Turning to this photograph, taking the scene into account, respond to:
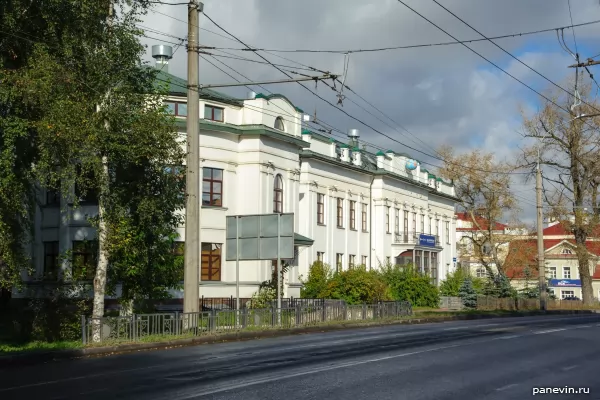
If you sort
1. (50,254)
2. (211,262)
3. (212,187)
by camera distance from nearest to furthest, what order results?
(50,254), (211,262), (212,187)

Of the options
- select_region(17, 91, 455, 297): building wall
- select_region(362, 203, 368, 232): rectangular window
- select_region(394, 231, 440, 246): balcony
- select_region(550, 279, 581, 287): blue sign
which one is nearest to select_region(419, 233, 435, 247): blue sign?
select_region(394, 231, 440, 246): balcony

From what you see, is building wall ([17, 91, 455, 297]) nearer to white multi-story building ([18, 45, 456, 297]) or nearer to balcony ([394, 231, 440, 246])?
white multi-story building ([18, 45, 456, 297])

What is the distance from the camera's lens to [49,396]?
12.0 metres

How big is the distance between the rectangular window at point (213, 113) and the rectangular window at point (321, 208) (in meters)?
12.7

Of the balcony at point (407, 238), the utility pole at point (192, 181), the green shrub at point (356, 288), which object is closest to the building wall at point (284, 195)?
the balcony at point (407, 238)

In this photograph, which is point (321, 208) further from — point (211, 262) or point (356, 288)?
point (356, 288)

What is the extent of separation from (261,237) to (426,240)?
38.7 metres

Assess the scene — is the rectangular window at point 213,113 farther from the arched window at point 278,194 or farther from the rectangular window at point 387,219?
the rectangular window at point 387,219

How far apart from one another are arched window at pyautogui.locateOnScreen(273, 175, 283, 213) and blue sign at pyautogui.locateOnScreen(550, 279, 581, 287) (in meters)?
76.0

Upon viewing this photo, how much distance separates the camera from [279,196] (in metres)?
46.2

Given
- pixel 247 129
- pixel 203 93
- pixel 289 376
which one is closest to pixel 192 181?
pixel 289 376

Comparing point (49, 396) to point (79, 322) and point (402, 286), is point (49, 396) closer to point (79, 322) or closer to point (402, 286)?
point (79, 322)

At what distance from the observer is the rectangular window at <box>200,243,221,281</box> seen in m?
41.5

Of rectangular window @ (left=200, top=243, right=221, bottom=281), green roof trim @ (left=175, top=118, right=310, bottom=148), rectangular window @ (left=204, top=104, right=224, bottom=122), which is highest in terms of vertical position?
rectangular window @ (left=204, top=104, right=224, bottom=122)
